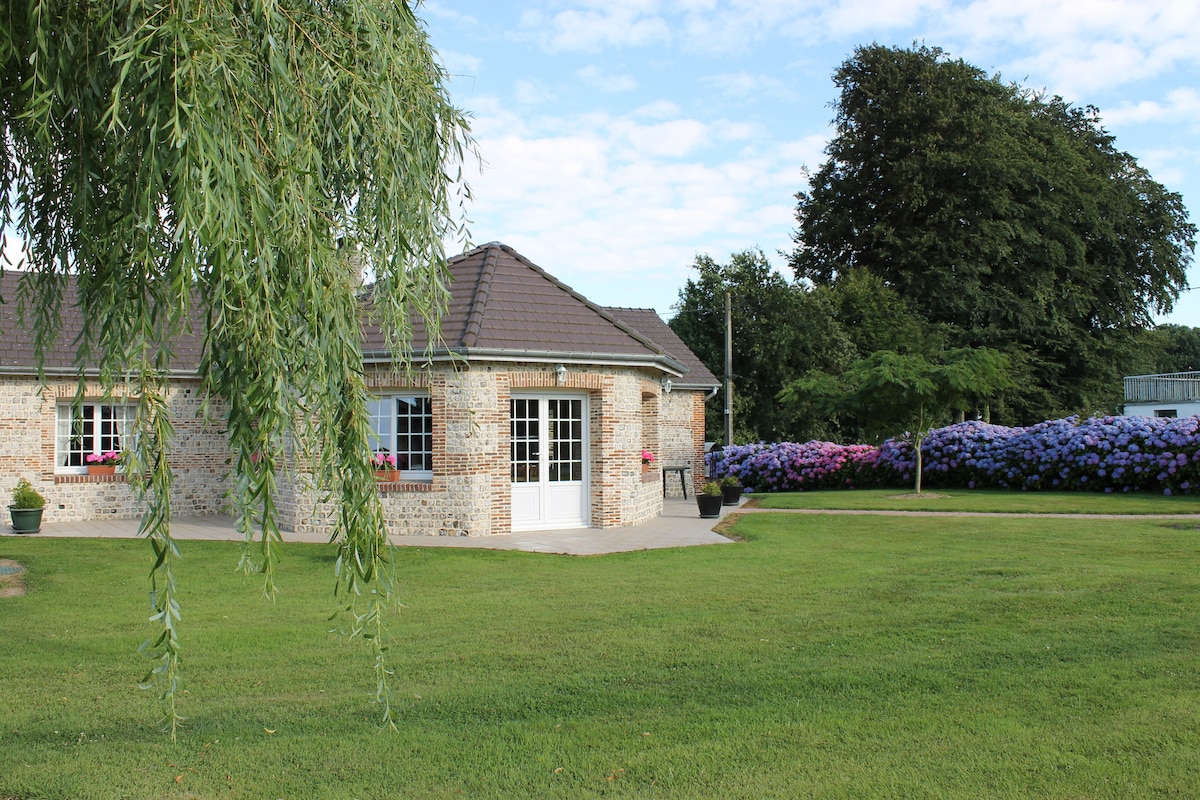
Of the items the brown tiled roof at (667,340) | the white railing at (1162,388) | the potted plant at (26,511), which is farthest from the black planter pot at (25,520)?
the white railing at (1162,388)

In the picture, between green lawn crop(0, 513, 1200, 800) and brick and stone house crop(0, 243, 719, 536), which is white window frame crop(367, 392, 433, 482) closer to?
brick and stone house crop(0, 243, 719, 536)

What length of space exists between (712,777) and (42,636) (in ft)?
19.2

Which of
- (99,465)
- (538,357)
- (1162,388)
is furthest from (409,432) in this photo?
(1162,388)

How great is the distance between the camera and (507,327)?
47.3ft

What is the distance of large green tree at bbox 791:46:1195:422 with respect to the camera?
30812mm

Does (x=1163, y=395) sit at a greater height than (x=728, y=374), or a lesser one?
lesser

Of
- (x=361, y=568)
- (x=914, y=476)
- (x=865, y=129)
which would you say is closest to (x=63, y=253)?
(x=361, y=568)

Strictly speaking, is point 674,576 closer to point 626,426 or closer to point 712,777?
point 626,426

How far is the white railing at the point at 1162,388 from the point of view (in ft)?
129

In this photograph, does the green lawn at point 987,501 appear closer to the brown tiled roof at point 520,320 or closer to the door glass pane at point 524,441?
the brown tiled roof at point 520,320

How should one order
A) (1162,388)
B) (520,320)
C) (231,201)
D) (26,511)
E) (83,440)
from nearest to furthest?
1. (231,201)
2. (26,511)
3. (520,320)
4. (83,440)
5. (1162,388)

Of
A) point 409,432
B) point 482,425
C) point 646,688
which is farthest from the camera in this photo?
point 409,432

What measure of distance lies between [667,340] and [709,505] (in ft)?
24.8

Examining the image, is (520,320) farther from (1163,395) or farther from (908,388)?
(1163,395)
